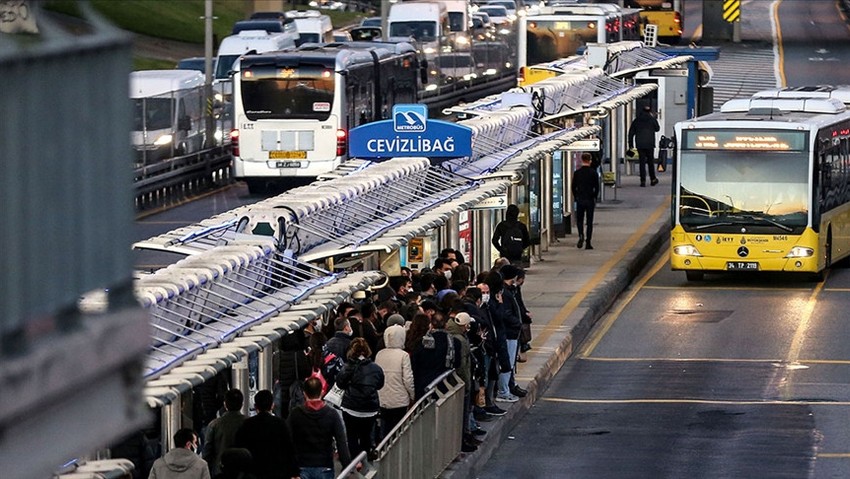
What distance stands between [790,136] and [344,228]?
12663mm

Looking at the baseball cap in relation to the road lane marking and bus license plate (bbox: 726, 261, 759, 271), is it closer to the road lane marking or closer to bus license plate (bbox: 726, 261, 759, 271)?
bus license plate (bbox: 726, 261, 759, 271)

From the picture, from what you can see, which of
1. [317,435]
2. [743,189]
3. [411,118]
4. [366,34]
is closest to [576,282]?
[743,189]

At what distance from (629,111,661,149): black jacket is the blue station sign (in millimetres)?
16141

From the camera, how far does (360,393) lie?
15.4 m

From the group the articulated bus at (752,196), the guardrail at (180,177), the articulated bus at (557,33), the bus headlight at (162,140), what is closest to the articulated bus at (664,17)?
the articulated bus at (557,33)

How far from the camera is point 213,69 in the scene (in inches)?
2226

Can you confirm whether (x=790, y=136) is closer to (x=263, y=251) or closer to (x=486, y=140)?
(x=486, y=140)

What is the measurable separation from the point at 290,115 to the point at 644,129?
7.10 meters

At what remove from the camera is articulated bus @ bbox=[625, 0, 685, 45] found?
274 ft

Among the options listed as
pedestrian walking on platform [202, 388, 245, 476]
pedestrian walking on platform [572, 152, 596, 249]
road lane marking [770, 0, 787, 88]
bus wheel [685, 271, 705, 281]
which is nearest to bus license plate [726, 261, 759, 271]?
bus wheel [685, 271, 705, 281]

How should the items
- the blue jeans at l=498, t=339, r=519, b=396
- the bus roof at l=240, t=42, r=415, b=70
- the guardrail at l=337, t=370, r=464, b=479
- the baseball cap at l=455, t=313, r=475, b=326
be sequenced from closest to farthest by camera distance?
the guardrail at l=337, t=370, r=464, b=479
the baseball cap at l=455, t=313, r=475, b=326
the blue jeans at l=498, t=339, r=519, b=396
the bus roof at l=240, t=42, r=415, b=70

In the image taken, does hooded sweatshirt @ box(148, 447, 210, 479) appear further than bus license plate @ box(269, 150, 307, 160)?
No

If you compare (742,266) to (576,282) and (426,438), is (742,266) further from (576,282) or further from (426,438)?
(426,438)

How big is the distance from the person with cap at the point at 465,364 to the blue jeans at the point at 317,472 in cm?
372
